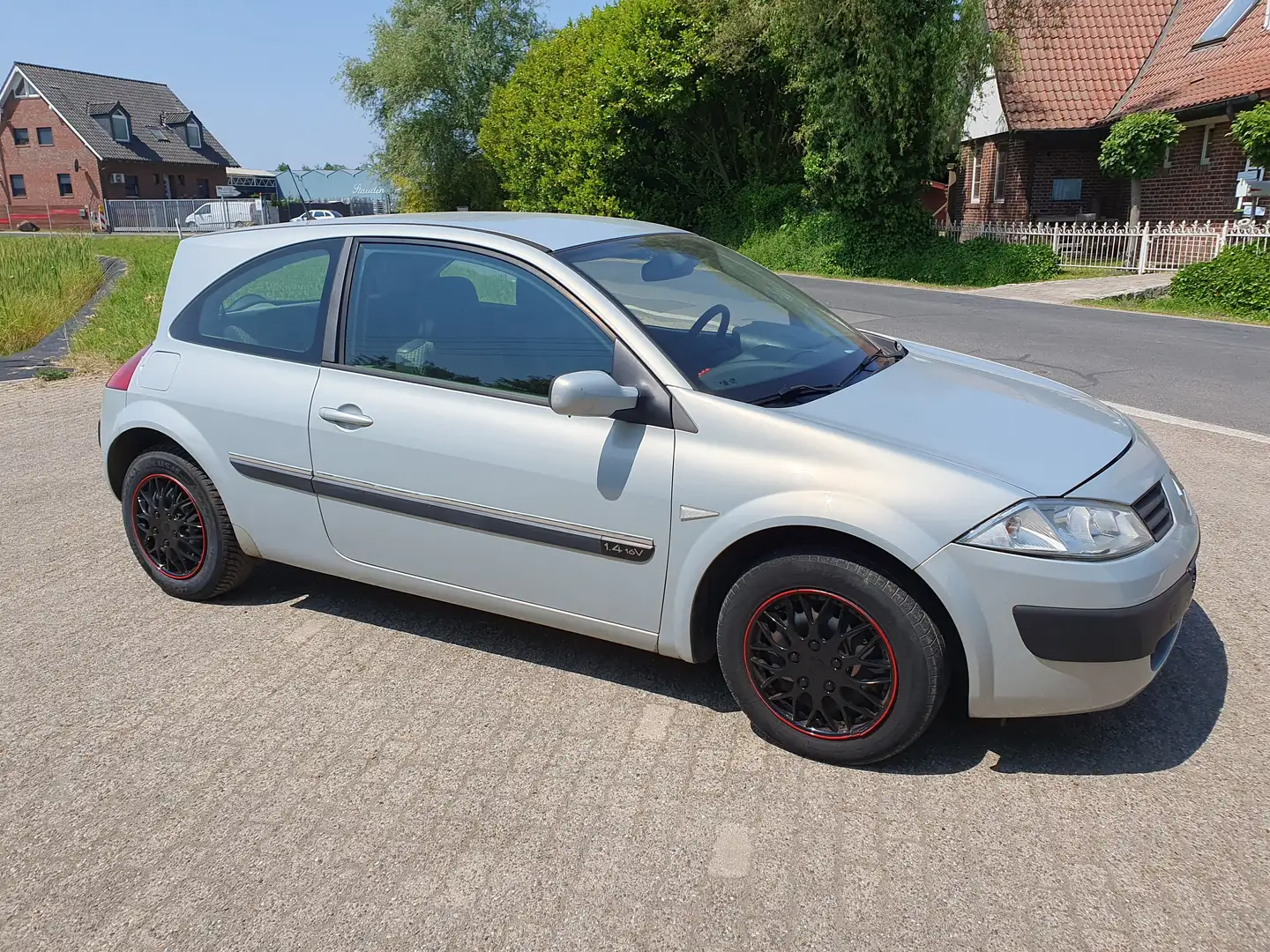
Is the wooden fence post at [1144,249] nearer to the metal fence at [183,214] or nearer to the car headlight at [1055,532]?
the car headlight at [1055,532]

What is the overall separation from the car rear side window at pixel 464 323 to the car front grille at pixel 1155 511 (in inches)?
67.1

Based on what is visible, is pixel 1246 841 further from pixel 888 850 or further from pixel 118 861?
pixel 118 861

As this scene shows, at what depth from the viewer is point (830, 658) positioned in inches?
121

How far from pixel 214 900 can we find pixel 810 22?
74.5 feet

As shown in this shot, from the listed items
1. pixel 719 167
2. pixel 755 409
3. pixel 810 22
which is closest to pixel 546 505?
pixel 755 409

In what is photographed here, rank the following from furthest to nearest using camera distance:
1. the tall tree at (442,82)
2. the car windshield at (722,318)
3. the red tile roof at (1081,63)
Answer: the tall tree at (442,82) < the red tile roof at (1081,63) < the car windshield at (722,318)

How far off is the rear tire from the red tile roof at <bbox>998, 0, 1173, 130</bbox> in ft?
85.1

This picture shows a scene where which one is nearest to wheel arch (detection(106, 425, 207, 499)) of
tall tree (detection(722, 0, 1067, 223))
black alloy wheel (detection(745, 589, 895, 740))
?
black alloy wheel (detection(745, 589, 895, 740))

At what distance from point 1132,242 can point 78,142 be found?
62.1 metres

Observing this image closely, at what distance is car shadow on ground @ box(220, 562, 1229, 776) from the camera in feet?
10.5

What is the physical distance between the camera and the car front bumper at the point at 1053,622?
9.35 feet

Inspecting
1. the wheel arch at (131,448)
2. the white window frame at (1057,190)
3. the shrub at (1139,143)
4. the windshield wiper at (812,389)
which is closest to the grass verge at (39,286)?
the wheel arch at (131,448)

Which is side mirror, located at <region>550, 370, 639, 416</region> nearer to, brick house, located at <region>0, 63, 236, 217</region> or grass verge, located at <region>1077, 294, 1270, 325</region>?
grass verge, located at <region>1077, 294, 1270, 325</region>

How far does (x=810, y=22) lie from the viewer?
2205cm
